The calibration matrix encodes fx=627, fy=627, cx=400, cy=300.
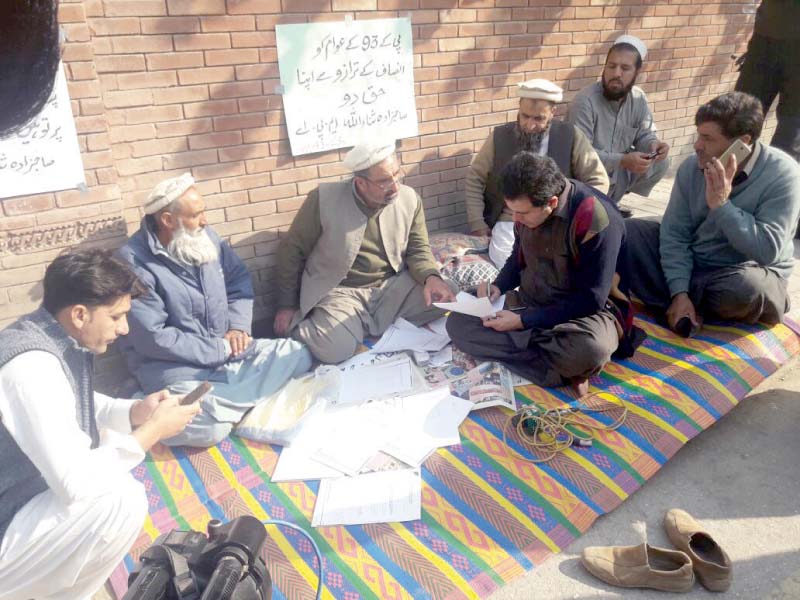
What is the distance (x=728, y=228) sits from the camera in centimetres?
342

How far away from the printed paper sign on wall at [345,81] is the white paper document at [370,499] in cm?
216

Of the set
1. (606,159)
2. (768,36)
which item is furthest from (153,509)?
(768,36)

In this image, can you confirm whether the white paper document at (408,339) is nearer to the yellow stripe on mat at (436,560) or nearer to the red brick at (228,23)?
the yellow stripe on mat at (436,560)

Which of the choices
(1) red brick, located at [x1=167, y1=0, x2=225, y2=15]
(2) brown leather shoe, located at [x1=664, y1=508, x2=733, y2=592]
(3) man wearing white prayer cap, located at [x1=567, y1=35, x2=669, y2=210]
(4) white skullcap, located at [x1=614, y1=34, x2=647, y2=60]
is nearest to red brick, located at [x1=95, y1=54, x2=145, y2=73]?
(1) red brick, located at [x1=167, y1=0, x2=225, y2=15]

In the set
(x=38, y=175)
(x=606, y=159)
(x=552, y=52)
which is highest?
(x=552, y=52)

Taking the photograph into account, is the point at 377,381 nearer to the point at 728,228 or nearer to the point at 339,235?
the point at 339,235

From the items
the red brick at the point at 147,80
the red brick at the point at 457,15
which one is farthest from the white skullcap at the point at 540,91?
the red brick at the point at 147,80

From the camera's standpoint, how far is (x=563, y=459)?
2.84m

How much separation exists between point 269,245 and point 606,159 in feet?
9.01

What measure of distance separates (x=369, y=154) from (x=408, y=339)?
1.13 meters

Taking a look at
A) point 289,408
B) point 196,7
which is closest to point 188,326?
point 289,408

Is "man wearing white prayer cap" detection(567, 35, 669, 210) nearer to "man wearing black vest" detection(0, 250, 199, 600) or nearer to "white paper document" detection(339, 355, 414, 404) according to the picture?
"white paper document" detection(339, 355, 414, 404)

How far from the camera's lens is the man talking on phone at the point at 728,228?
3408 millimetres

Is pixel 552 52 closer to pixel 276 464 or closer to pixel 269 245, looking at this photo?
pixel 269 245
